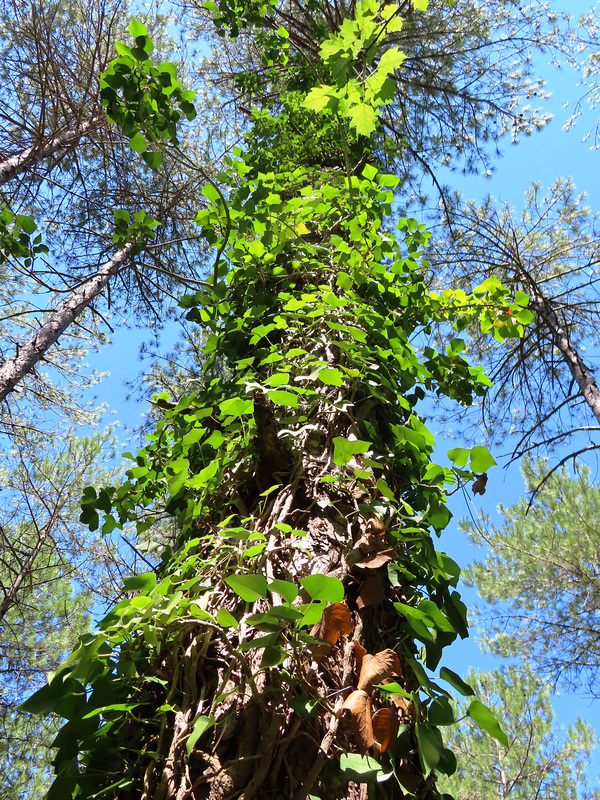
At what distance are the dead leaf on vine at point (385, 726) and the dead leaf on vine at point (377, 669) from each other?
0.05m

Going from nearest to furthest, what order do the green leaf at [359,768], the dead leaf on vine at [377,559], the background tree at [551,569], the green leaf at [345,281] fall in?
the green leaf at [359,768] < the dead leaf on vine at [377,559] < the green leaf at [345,281] < the background tree at [551,569]

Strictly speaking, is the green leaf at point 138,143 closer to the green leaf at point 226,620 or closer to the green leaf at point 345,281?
the green leaf at point 345,281

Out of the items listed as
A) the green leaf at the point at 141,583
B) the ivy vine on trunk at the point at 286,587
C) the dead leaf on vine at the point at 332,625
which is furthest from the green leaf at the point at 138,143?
the dead leaf on vine at the point at 332,625

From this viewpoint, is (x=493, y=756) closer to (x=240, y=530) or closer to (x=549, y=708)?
(x=549, y=708)

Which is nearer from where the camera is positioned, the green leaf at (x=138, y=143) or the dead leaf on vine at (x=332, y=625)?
the dead leaf on vine at (x=332, y=625)

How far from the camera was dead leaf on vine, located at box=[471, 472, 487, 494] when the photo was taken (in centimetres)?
111

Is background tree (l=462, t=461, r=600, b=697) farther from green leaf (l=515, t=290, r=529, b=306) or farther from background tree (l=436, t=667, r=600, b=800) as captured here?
green leaf (l=515, t=290, r=529, b=306)

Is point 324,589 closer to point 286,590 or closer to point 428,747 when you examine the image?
point 286,590

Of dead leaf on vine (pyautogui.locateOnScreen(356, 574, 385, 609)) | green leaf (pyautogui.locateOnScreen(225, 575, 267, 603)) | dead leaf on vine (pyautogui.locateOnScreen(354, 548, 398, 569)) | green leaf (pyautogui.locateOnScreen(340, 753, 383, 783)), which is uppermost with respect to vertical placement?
dead leaf on vine (pyautogui.locateOnScreen(354, 548, 398, 569))

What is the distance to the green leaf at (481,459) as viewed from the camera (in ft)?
3.17

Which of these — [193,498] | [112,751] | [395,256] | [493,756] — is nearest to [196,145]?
[395,256]

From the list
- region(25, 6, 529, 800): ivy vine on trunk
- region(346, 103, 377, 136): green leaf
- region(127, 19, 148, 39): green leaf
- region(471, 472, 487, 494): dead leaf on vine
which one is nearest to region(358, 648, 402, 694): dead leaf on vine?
region(25, 6, 529, 800): ivy vine on trunk

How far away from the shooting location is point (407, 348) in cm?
150

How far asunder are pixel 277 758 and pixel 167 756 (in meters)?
0.17
